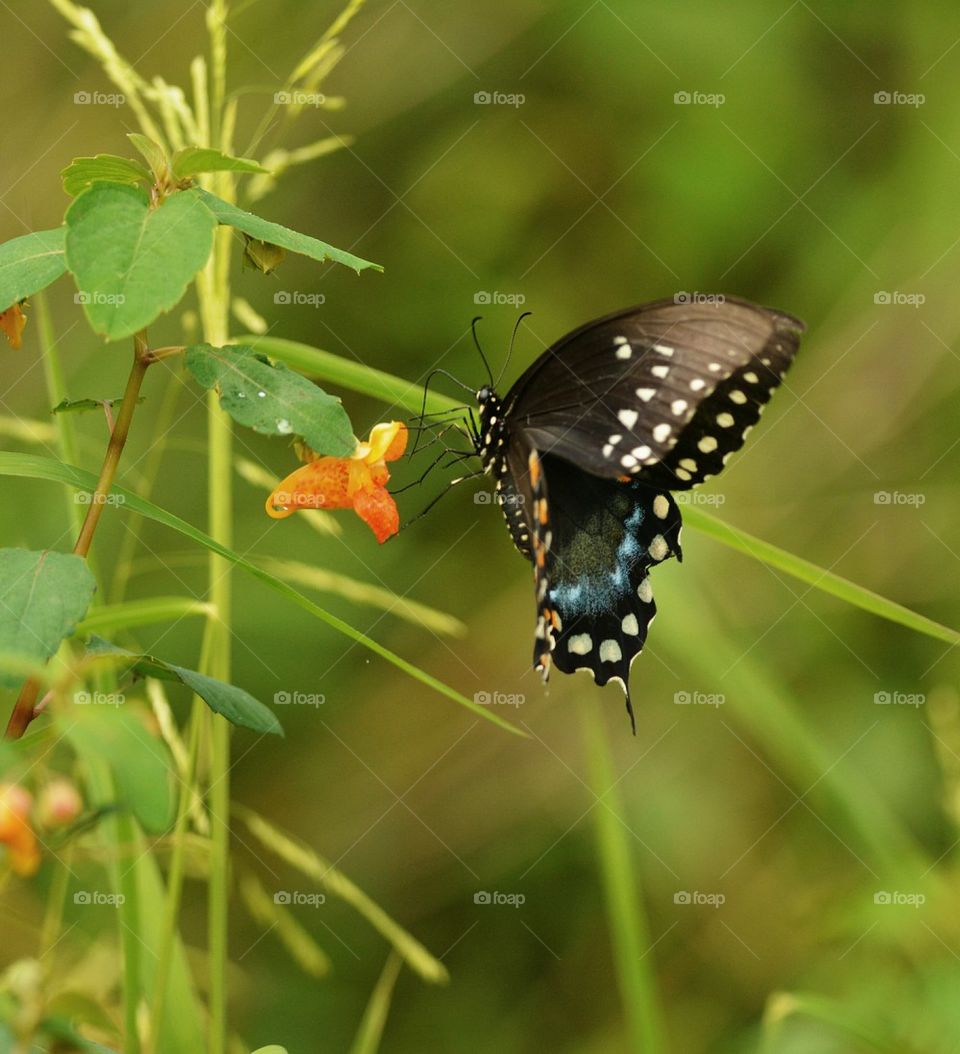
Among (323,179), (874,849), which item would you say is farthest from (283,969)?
(323,179)

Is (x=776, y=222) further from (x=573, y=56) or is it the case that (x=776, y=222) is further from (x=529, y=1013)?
(x=529, y=1013)

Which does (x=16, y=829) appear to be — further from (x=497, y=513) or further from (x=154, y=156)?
(x=497, y=513)
